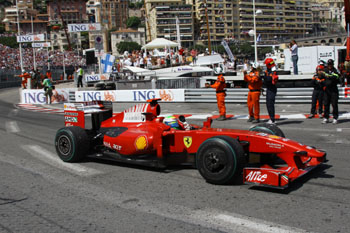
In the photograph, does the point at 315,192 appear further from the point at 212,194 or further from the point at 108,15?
the point at 108,15

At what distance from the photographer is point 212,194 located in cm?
529

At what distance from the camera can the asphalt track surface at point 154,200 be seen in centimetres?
427

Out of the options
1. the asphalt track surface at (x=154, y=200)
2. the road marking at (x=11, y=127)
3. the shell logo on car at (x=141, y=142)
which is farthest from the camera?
the road marking at (x=11, y=127)

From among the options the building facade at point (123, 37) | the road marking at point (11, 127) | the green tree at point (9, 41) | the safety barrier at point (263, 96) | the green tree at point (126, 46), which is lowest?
the road marking at point (11, 127)

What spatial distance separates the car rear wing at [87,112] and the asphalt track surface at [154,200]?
0.88m

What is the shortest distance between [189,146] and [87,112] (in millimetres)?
2715

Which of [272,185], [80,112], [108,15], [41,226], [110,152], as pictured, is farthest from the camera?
[108,15]

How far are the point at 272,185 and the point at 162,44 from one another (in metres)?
29.2

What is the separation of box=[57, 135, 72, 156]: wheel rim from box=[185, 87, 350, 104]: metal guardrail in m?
11.8

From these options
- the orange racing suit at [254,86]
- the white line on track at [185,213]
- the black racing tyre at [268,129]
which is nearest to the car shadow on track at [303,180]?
the black racing tyre at [268,129]

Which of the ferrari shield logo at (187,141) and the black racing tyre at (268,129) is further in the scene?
the black racing tyre at (268,129)

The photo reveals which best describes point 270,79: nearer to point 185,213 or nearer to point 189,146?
point 189,146

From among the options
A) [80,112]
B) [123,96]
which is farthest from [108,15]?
[80,112]

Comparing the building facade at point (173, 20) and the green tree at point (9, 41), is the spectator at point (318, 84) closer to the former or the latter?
the green tree at point (9, 41)
